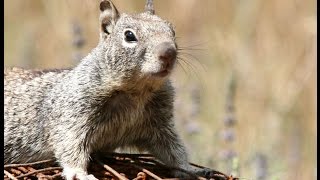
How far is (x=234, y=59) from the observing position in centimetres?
821

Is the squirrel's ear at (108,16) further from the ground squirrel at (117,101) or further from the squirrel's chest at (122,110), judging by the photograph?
the squirrel's chest at (122,110)

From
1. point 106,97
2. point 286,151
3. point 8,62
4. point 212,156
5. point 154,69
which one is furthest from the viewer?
point 8,62

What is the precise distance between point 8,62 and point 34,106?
387 cm

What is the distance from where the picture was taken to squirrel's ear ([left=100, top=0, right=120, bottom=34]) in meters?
4.77

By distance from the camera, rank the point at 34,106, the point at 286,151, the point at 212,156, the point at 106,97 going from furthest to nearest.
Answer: the point at 286,151
the point at 212,156
the point at 34,106
the point at 106,97

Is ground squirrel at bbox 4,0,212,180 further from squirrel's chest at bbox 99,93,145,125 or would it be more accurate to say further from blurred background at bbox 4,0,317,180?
blurred background at bbox 4,0,317,180

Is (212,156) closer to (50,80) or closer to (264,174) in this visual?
(264,174)

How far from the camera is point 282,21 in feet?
29.6

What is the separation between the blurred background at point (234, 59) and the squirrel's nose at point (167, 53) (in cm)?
192

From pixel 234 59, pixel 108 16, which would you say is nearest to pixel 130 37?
pixel 108 16

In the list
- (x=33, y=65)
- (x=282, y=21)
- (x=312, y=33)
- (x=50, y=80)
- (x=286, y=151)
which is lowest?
(x=50, y=80)

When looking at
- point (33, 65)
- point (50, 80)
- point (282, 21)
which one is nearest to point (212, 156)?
point (50, 80)

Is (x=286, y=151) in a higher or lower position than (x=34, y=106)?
higher

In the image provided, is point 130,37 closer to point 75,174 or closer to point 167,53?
point 167,53
